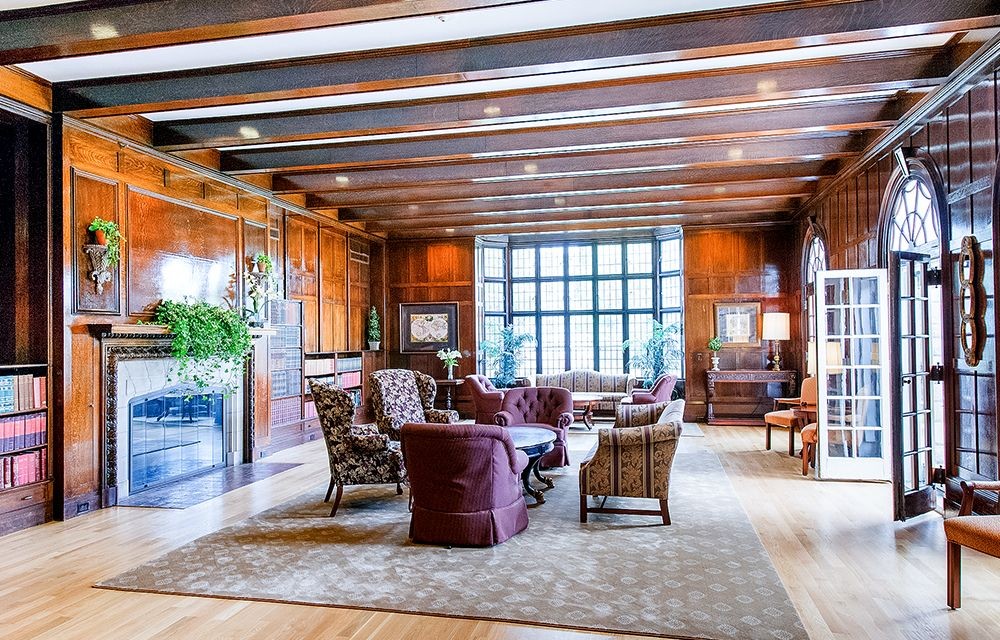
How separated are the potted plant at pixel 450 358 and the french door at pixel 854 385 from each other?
246 inches

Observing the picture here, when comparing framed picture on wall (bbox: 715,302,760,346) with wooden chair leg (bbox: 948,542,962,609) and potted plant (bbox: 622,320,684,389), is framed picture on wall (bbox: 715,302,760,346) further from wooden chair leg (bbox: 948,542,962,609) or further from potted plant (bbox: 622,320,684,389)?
wooden chair leg (bbox: 948,542,962,609)

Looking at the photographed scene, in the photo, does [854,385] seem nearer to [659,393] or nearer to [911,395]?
[911,395]

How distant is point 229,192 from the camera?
7.54 metres

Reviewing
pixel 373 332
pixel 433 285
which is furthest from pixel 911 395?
pixel 433 285

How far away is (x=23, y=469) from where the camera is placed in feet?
16.5

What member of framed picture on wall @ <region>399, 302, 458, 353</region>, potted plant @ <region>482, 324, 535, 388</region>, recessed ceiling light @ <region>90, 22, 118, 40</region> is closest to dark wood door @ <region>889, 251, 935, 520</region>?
recessed ceiling light @ <region>90, 22, 118, 40</region>

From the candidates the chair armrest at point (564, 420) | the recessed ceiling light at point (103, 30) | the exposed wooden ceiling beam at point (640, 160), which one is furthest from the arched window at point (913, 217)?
the recessed ceiling light at point (103, 30)

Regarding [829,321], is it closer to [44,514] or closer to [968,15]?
[968,15]

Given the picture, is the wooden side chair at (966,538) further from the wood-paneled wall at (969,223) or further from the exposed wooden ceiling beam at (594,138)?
the exposed wooden ceiling beam at (594,138)

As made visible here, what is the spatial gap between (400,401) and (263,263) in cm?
269

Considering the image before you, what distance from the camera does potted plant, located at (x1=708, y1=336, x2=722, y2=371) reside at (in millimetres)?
10641

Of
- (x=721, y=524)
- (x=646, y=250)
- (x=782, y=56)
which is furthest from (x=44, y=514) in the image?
(x=646, y=250)

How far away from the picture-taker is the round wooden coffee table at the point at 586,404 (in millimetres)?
10188

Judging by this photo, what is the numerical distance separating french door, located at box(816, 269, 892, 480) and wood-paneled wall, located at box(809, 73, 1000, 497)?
1.13m
